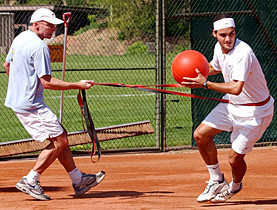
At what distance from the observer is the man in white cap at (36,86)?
673 cm

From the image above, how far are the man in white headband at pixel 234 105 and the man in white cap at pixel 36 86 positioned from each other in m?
1.47

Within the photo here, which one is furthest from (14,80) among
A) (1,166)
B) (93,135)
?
(1,166)

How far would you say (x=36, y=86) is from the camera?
6.82 meters

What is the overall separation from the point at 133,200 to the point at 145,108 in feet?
31.4

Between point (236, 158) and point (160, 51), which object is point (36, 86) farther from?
point (160, 51)

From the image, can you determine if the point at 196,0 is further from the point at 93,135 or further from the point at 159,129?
the point at 93,135

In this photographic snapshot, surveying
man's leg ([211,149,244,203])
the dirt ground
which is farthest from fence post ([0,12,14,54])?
man's leg ([211,149,244,203])

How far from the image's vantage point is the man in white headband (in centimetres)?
639

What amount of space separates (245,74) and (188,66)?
1.98 ft

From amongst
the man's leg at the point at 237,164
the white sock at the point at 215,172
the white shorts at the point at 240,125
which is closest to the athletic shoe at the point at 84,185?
the white sock at the point at 215,172

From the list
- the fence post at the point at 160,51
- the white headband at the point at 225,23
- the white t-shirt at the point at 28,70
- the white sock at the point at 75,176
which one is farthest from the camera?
the fence post at the point at 160,51

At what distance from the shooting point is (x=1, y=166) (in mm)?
9508

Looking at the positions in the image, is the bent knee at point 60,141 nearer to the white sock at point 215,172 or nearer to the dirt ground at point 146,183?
the dirt ground at point 146,183

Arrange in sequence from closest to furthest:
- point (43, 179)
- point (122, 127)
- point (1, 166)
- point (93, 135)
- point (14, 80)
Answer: point (14, 80) → point (93, 135) → point (43, 179) → point (1, 166) → point (122, 127)
